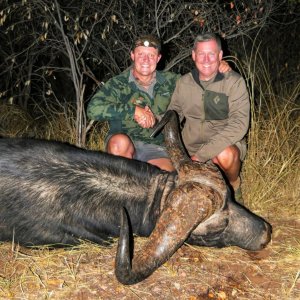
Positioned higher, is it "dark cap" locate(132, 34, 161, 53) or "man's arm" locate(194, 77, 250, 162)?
"dark cap" locate(132, 34, 161, 53)

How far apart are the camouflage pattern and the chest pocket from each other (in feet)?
1.47

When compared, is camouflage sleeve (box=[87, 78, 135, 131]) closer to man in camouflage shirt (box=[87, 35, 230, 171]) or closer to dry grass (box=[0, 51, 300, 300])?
man in camouflage shirt (box=[87, 35, 230, 171])

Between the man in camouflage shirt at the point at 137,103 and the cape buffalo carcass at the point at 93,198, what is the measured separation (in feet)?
2.81

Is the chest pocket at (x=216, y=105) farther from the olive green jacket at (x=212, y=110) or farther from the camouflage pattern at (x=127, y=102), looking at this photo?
the camouflage pattern at (x=127, y=102)

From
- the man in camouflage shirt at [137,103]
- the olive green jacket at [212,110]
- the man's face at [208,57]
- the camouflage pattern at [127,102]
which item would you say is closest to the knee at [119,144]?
the man in camouflage shirt at [137,103]

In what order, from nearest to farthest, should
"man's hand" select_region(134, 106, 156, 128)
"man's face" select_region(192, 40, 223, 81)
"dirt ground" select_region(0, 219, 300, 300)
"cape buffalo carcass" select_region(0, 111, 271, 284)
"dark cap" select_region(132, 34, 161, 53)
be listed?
"dirt ground" select_region(0, 219, 300, 300) → "cape buffalo carcass" select_region(0, 111, 271, 284) → "man's hand" select_region(134, 106, 156, 128) → "man's face" select_region(192, 40, 223, 81) → "dark cap" select_region(132, 34, 161, 53)

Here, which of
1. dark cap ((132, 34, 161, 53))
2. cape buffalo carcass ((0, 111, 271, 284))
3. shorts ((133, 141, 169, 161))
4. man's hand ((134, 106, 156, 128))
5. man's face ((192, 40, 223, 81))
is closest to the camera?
cape buffalo carcass ((0, 111, 271, 284))

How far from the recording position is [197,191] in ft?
9.96

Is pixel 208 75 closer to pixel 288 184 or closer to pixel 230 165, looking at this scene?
pixel 230 165

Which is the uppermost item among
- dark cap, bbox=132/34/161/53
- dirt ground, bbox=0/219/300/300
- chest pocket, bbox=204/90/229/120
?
dark cap, bbox=132/34/161/53

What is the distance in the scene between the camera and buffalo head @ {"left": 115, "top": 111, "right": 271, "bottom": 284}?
8.86ft


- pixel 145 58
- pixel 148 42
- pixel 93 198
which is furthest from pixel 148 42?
pixel 93 198

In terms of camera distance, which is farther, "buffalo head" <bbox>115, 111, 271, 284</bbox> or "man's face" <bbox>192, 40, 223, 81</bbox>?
"man's face" <bbox>192, 40, 223, 81</bbox>

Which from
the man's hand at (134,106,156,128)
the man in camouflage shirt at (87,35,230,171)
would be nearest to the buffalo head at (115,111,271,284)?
the man's hand at (134,106,156,128)
